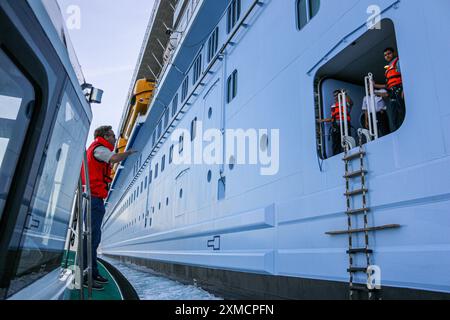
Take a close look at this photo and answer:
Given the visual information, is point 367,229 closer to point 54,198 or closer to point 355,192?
point 355,192

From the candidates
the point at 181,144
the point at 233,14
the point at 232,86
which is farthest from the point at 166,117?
the point at 232,86

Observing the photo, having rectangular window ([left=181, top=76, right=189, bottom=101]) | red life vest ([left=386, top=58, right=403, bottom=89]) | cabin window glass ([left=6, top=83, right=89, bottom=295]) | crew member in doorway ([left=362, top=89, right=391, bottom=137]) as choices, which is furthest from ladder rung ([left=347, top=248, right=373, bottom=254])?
rectangular window ([left=181, top=76, right=189, bottom=101])

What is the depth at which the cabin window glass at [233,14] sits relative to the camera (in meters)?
5.96

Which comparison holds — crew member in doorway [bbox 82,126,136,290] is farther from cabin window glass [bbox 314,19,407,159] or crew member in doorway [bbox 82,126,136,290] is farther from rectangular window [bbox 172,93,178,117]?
rectangular window [bbox 172,93,178,117]

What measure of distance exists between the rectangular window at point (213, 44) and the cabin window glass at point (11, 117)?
19.5ft

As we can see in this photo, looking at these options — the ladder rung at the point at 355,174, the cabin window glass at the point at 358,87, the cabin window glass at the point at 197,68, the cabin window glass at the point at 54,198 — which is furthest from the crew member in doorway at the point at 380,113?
the cabin window glass at the point at 197,68

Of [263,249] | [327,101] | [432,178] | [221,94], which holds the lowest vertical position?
[263,249]

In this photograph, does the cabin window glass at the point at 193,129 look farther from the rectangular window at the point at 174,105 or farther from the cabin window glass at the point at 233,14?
the rectangular window at the point at 174,105

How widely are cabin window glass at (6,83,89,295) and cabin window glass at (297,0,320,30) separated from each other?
2747 millimetres

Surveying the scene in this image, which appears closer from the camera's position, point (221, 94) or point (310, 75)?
point (310, 75)
